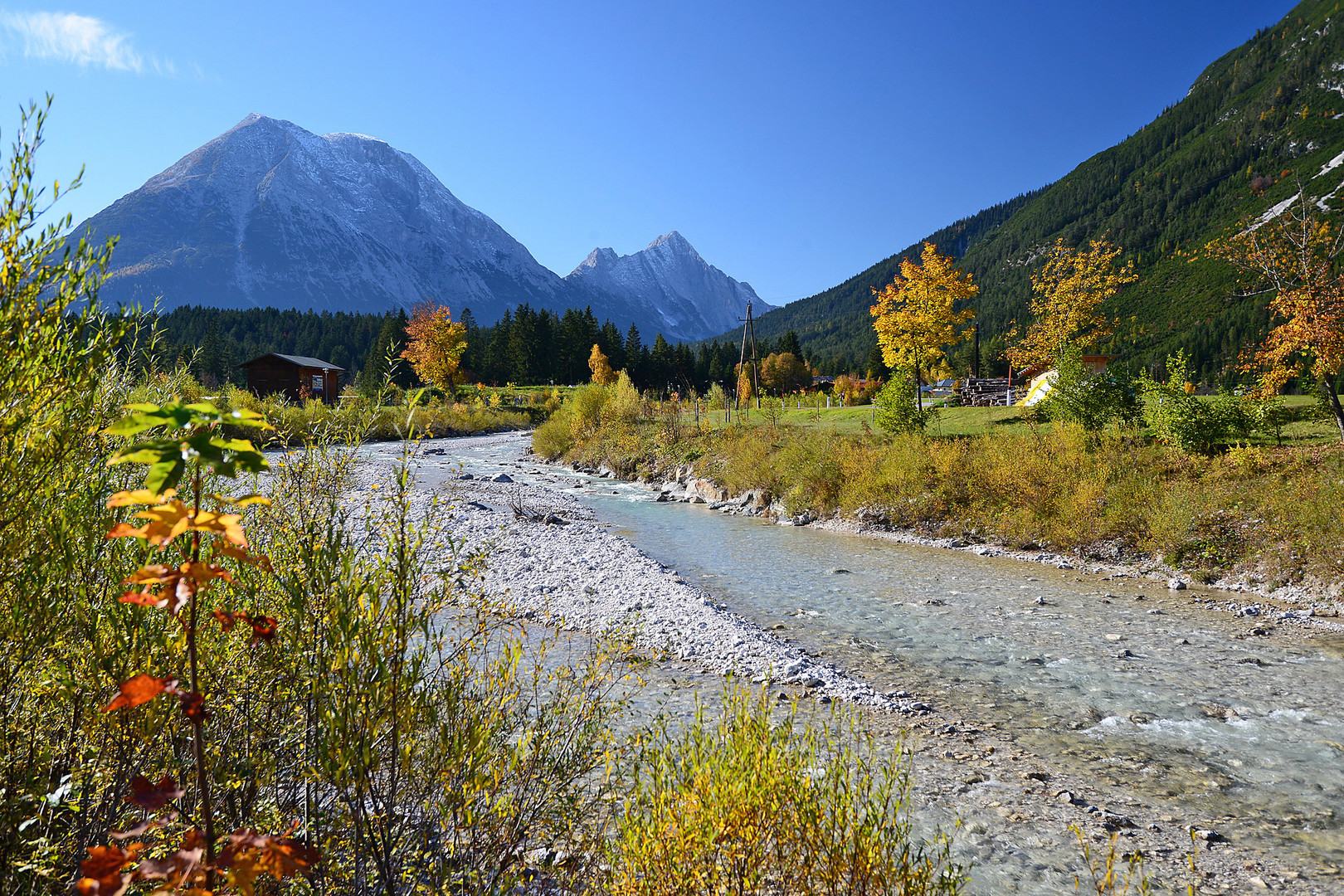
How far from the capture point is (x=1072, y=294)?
2891 cm

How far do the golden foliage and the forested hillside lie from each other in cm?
6696

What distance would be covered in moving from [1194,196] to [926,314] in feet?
526

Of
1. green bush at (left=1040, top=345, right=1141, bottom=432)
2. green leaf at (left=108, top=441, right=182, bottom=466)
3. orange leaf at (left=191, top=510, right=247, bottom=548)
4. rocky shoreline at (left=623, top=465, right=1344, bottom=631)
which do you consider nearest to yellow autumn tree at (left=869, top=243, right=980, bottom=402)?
green bush at (left=1040, top=345, right=1141, bottom=432)

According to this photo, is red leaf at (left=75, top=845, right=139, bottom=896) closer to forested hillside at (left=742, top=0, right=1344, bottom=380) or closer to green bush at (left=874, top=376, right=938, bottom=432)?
green bush at (left=874, top=376, right=938, bottom=432)

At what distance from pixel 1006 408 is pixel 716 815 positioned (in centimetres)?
3175

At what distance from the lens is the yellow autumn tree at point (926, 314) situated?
2570cm

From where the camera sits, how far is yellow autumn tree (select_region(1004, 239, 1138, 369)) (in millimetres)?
28250

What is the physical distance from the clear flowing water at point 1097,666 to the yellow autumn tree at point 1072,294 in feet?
69.3

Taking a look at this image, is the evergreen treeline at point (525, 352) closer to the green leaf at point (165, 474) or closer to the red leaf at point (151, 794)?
the red leaf at point (151, 794)

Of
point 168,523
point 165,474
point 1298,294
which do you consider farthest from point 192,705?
point 1298,294

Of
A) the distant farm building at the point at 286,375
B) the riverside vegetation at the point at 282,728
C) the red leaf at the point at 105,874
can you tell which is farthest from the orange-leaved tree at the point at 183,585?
the distant farm building at the point at 286,375

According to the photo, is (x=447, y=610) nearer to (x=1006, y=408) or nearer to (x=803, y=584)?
(x=803, y=584)

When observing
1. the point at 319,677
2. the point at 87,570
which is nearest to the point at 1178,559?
the point at 319,677

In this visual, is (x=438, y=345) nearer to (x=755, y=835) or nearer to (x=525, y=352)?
(x=525, y=352)
